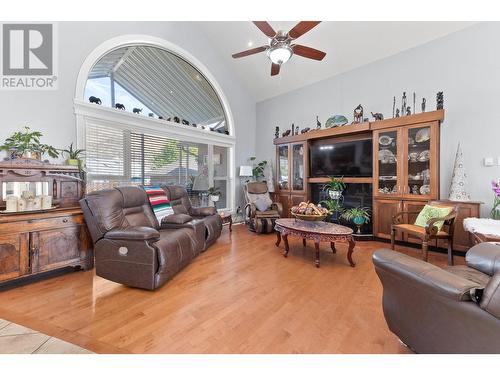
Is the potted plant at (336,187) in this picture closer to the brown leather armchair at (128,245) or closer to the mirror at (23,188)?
the brown leather armchair at (128,245)

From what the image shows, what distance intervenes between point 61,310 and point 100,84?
3.16 meters

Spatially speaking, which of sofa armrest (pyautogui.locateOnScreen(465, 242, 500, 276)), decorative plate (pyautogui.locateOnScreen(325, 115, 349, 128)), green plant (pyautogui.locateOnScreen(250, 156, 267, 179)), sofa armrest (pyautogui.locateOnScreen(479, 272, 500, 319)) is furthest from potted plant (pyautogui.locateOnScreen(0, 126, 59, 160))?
decorative plate (pyautogui.locateOnScreen(325, 115, 349, 128))

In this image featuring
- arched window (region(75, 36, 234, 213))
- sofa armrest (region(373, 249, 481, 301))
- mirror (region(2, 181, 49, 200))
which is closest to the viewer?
sofa armrest (region(373, 249, 481, 301))

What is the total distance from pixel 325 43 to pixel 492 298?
4519 millimetres

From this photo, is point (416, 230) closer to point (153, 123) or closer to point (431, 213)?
point (431, 213)

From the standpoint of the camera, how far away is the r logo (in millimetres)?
2570

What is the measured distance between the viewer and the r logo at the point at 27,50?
2570 millimetres

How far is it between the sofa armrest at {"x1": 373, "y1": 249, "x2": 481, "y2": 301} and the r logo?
423cm

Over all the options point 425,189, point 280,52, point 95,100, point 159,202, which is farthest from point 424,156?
point 95,100

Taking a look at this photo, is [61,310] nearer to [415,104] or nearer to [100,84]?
[100,84]

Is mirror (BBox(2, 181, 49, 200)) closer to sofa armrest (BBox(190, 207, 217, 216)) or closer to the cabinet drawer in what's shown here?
the cabinet drawer

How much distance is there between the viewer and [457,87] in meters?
3.29
